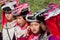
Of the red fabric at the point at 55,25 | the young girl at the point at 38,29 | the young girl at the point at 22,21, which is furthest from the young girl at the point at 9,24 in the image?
the red fabric at the point at 55,25

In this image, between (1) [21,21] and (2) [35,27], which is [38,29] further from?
(1) [21,21]

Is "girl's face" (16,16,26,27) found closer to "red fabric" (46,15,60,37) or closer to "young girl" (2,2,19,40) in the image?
"young girl" (2,2,19,40)

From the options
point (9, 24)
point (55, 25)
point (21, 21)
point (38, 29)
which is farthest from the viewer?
point (9, 24)

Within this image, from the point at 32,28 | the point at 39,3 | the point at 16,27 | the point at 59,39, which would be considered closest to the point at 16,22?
the point at 16,27

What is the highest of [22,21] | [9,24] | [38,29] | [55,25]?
[55,25]

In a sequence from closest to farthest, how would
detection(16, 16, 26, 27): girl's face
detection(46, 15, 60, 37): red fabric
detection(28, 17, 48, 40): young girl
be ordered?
detection(46, 15, 60, 37): red fabric, detection(28, 17, 48, 40): young girl, detection(16, 16, 26, 27): girl's face

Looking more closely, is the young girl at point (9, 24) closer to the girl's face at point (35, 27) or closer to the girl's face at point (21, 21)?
the girl's face at point (21, 21)

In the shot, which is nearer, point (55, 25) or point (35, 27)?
point (55, 25)

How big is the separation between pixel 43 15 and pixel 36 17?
184 mm

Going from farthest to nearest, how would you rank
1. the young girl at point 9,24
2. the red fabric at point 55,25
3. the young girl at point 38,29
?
the young girl at point 9,24 < the young girl at point 38,29 < the red fabric at point 55,25

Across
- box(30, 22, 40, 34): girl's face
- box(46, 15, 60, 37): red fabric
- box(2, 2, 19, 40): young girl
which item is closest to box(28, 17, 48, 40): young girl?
box(30, 22, 40, 34): girl's face

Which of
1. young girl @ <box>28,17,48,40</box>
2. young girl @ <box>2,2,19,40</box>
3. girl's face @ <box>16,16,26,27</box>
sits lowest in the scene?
young girl @ <box>2,2,19,40</box>

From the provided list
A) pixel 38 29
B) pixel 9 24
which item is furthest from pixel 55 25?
pixel 9 24

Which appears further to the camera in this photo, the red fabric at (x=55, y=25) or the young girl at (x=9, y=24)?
the young girl at (x=9, y=24)
